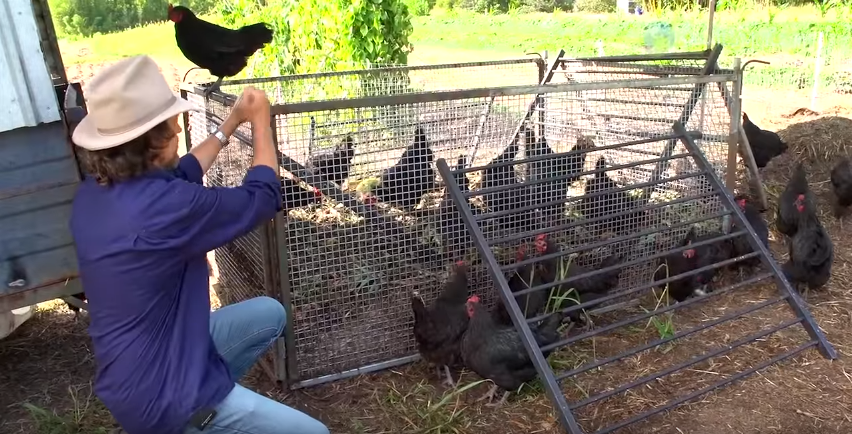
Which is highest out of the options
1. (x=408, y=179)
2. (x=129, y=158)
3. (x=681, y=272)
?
(x=129, y=158)

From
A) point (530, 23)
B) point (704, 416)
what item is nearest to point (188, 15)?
point (704, 416)

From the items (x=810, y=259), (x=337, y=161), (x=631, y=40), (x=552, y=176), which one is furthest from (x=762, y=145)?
(x=631, y=40)

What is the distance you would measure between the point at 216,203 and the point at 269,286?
149 centimetres

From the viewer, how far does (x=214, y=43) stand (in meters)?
4.49

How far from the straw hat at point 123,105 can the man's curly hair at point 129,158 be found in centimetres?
3

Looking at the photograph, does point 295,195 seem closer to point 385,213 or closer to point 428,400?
point 385,213

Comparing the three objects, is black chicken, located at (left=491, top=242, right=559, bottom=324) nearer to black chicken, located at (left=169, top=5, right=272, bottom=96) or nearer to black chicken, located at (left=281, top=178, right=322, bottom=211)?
black chicken, located at (left=281, top=178, right=322, bottom=211)

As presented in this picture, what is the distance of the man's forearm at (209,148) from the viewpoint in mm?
2539

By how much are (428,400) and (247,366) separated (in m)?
1.18

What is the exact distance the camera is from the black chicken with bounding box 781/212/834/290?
14.4 feet

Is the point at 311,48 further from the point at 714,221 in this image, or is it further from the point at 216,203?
the point at 216,203

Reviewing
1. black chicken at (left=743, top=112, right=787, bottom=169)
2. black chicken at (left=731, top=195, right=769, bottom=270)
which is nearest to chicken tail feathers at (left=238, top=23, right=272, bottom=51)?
black chicken at (left=731, top=195, right=769, bottom=270)

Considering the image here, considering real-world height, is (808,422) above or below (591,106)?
below

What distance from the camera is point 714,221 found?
496 cm
